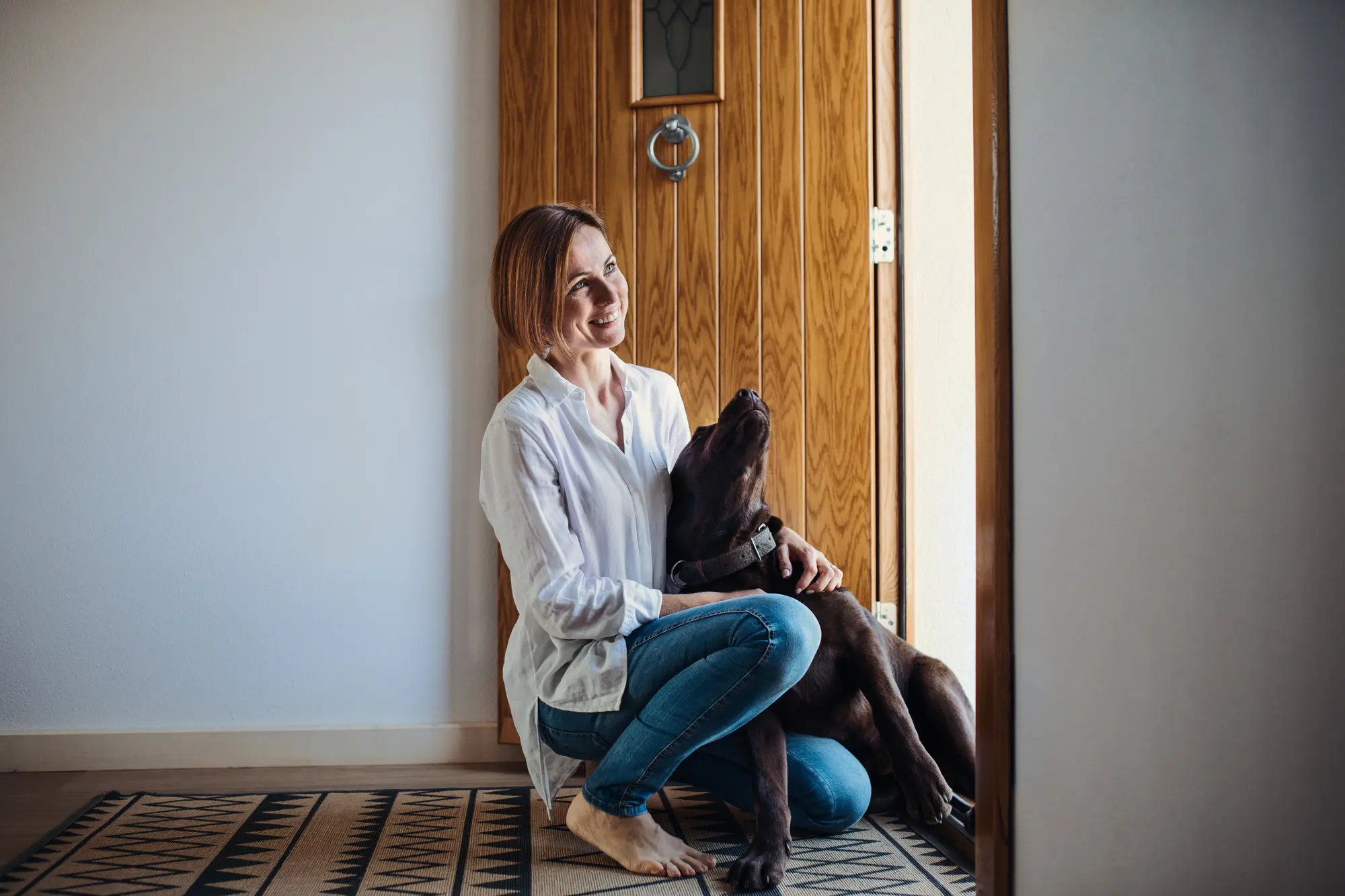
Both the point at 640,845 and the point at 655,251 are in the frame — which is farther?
the point at 655,251

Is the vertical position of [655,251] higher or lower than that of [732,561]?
higher

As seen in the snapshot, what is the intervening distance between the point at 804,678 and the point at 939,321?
95cm

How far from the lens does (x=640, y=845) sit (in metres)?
1.50

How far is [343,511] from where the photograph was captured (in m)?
2.25

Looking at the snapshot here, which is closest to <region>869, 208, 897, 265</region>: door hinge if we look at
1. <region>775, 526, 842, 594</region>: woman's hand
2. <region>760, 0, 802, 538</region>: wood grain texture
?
<region>760, 0, 802, 538</region>: wood grain texture

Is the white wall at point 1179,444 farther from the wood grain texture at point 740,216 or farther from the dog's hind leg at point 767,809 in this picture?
the wood grain texture at point 740,216

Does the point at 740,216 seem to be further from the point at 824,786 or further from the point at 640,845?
the point at 640,845

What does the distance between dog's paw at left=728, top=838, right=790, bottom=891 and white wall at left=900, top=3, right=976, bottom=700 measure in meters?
0.79

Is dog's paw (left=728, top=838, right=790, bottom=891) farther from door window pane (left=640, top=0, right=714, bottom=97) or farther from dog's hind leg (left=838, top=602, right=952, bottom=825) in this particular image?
door window pane (left=640, top=0, right=714, bottom=97)

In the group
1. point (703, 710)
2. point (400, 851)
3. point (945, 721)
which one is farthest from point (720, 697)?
point (400, 851)

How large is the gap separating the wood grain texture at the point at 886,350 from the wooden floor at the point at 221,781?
0.90 m

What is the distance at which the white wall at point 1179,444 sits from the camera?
2.94 feet

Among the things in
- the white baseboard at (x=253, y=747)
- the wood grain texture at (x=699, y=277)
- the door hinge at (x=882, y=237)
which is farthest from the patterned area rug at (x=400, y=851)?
the door hinge at (x=882, y=237)

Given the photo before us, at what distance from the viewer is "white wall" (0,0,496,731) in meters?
2.22
